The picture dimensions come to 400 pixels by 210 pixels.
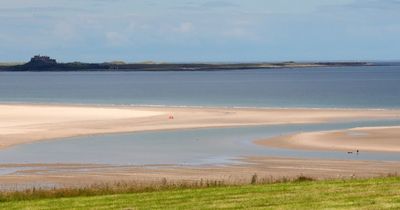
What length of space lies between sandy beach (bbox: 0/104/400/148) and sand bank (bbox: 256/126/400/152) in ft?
24.8

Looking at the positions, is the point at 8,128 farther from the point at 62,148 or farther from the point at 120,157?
the point at 120,157

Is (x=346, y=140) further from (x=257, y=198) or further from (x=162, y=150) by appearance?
(x=257, y=198)

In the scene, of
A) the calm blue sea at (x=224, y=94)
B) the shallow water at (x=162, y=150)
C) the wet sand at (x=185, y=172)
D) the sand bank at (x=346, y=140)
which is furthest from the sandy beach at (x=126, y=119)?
the calm blue sea at (x=224, y=94)

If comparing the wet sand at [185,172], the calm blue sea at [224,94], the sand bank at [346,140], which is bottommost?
the wet sand at [185,172]

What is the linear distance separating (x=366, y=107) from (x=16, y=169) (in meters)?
40.6

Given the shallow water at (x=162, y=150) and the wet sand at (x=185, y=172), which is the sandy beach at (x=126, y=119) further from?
the wet sand at (x=185, y=172)

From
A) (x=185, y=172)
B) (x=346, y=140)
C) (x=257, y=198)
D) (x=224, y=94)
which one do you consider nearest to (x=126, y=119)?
(x=346, y=140)

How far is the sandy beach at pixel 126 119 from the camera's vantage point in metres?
40.0

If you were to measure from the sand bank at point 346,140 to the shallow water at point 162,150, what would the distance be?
1.22 metres

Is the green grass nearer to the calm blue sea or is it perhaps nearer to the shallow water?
the shallow water

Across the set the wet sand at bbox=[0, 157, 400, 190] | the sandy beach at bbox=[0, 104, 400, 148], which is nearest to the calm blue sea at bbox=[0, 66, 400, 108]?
the sandy beach at bbox=[0, 104, 400, 148]

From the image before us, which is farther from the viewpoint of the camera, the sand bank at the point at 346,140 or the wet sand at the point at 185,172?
the sand bank at the point at 346,140

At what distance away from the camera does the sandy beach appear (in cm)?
4003

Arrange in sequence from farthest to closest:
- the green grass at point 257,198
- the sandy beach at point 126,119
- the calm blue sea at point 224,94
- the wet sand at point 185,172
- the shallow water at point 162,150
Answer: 1. the calm blue sea at point 224,94
2. the sandy beach at point 126,119
3. the shallow water at point 162,150
4. the wet sand at point 185,172
5. the green grass at point 257,198
